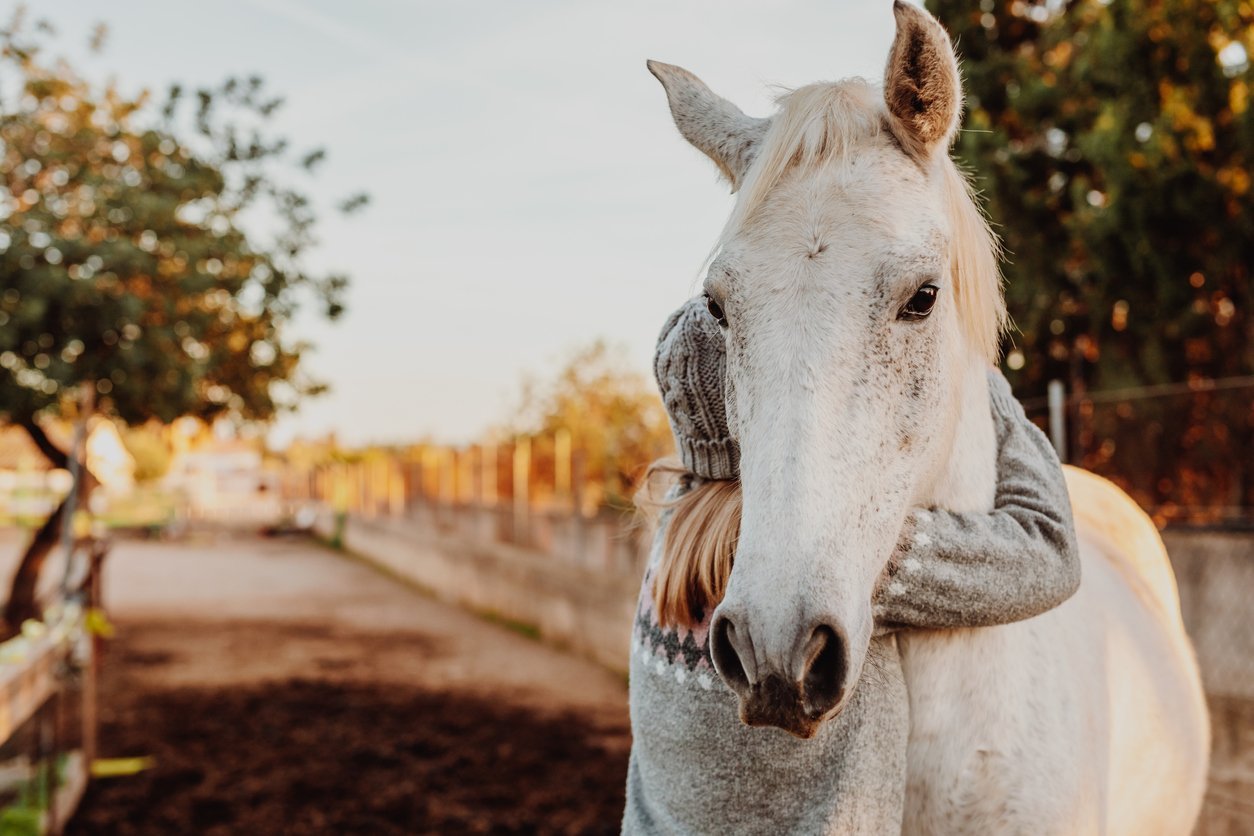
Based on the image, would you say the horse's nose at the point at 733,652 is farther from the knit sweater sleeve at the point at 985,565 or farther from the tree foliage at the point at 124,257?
the tree foliage at the point at 124,257

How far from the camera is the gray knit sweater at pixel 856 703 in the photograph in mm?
1499

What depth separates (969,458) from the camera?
5.45ft

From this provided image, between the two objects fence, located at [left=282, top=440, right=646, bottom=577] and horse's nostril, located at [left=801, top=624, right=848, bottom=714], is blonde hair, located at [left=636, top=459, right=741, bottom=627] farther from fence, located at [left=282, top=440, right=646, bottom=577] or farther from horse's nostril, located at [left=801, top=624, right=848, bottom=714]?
fence, located at [left=282, top=440, right=646, bottom=577]

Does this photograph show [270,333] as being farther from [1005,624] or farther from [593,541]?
[1005,624]

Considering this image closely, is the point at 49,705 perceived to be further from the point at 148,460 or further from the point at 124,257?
the point at 148,460

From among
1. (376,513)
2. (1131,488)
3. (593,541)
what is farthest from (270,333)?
(376,513)

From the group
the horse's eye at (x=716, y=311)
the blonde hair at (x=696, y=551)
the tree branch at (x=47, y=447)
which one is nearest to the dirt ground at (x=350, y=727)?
the tree branch at (x=47, y=447)

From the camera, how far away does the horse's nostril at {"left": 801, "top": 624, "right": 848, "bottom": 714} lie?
1214 mm

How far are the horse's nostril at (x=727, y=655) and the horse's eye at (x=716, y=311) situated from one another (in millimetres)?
514

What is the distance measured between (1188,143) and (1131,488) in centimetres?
304

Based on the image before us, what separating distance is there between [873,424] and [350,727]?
7202 millimetres

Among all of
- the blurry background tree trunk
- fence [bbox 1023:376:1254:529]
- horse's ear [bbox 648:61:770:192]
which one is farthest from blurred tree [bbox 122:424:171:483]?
horse's ear [bbox 648:61:770:192]

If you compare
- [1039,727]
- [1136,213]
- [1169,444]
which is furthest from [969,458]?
[1136,213]

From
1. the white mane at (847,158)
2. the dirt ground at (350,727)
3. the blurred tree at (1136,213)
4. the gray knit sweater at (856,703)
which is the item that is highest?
the blurred tree at (1136,213)
